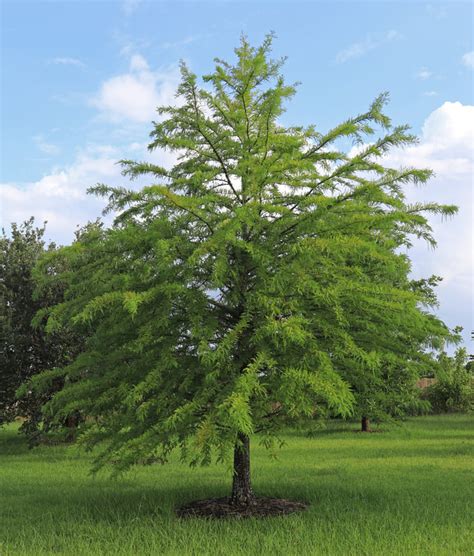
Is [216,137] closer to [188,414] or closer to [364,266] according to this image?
[364,266]

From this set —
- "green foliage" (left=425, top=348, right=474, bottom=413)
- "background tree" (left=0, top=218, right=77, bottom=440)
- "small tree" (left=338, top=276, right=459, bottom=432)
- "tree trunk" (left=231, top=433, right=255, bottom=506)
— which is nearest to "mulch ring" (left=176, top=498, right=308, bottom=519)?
"tree trunk" (left=231, top=433, right=255, bottom=506)

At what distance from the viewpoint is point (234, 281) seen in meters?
10.3

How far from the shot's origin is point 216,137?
10875 millimetres

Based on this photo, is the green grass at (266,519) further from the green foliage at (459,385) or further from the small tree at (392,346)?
the green foliage at (459,385)

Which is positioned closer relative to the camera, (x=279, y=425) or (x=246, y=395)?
(x=246, y=395)

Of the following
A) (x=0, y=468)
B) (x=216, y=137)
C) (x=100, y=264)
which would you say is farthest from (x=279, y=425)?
(x=0, y=468)

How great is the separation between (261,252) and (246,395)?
226 cm

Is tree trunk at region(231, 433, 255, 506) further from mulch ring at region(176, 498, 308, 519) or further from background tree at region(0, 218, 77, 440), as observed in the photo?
background tree at region(0, 218, 77, 440)

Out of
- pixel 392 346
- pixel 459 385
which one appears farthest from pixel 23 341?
pixel 459 385

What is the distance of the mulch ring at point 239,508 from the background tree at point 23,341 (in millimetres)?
13270

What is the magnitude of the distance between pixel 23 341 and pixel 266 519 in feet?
52.2

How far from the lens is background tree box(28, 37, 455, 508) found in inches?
344

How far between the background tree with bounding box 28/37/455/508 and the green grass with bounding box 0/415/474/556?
4.01 ft

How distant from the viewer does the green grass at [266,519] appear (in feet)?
29.0
